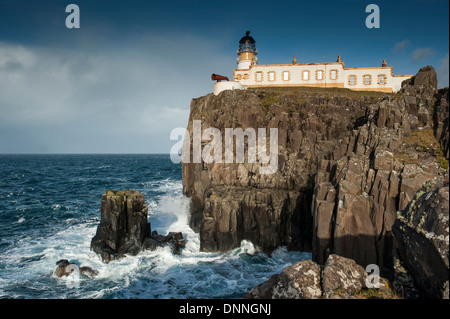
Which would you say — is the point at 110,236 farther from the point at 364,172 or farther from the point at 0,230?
the point at 364,172

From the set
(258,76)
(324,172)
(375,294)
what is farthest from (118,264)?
(258,76)

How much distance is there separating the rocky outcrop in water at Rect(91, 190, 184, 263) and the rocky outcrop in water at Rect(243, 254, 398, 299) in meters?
21.1

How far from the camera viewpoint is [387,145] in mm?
22922

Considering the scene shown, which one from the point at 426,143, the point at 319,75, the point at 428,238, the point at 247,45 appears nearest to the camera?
the point at 428,238

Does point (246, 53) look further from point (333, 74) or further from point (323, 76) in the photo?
point (333, 74)

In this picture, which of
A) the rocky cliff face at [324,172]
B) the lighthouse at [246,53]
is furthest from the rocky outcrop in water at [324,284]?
the lighthouse at [246,53]

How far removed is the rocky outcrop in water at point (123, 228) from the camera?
27.3 metres

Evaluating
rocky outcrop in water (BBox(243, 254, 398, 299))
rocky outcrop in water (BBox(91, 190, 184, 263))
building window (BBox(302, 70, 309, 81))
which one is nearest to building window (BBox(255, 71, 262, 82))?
building window (BBox(302, 70, 309, 81))

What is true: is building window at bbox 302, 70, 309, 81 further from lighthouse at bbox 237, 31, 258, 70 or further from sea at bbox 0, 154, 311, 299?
sea at bbox 0, 154, 311, 299

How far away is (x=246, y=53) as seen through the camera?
199 ft

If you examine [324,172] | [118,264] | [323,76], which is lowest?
[118,264]

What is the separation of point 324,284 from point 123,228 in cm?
2347

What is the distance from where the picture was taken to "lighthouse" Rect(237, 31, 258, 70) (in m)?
60.2
